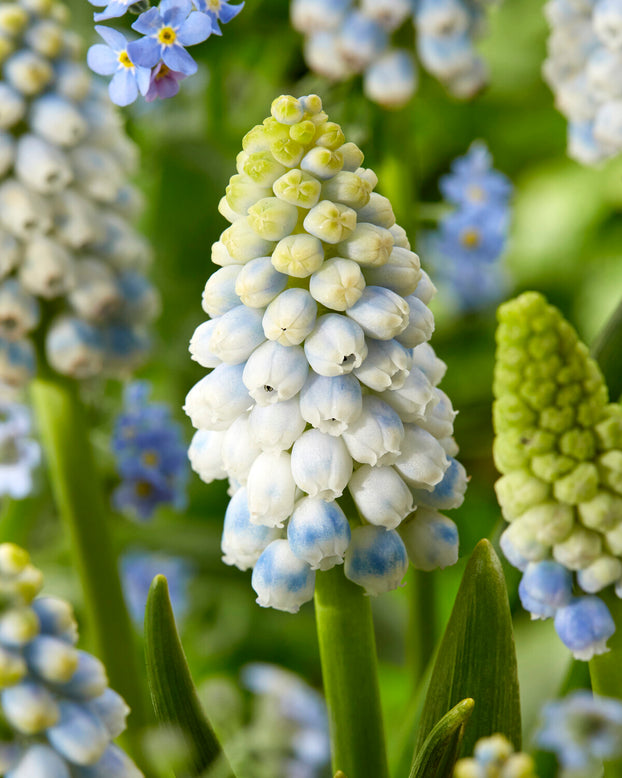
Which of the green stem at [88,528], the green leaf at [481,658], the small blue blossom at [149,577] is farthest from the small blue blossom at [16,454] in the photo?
the green leaf at [481,658]

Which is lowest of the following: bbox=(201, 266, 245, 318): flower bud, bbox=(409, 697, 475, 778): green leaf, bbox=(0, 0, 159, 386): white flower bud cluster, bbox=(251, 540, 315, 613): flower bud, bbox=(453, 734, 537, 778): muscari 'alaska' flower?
bbox=(453, 734, 537, 778): muscari 'alaska' flower

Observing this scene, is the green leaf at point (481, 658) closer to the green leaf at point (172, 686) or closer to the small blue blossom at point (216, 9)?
the green leaf at point (172, 686)

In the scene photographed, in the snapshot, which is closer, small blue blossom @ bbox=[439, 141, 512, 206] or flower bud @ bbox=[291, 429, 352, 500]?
flower bud @ bbox=[291, 429, 352, 500]

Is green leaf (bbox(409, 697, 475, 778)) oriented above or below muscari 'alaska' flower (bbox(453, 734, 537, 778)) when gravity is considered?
above

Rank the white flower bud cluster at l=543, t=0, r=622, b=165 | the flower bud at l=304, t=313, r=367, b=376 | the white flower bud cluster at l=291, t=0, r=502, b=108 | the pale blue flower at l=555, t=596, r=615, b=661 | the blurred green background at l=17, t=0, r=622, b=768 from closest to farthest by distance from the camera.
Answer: the flower bud at l=304, t=313, r=367, b=376 → the pale blue flower at l=555, t=596, r=615, b=661 → the white flower bud cluster at l=543, t=0, r=622, b=165 → the white flower bud cluster at l=291, t=0, r=502, b=108 → the blurred green background at l=17, t=0, r=622, b=768

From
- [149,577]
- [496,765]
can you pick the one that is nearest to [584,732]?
Result: [496,765]

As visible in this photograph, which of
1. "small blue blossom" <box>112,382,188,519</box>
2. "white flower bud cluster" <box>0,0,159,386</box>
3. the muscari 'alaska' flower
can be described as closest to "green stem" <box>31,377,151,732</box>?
"white flower bud cluster" <box>0,0,159,386</box>

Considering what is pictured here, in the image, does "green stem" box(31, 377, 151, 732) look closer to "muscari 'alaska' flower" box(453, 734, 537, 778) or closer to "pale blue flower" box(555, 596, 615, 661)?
"pale blue flower" box(555, 596, 615, 661)

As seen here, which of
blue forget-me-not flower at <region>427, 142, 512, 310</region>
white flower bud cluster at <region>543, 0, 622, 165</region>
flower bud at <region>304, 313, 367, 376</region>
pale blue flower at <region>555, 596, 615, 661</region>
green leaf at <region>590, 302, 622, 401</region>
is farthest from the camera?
blue forget-me-not flower at <region>427, 142, 512, 310</region>
